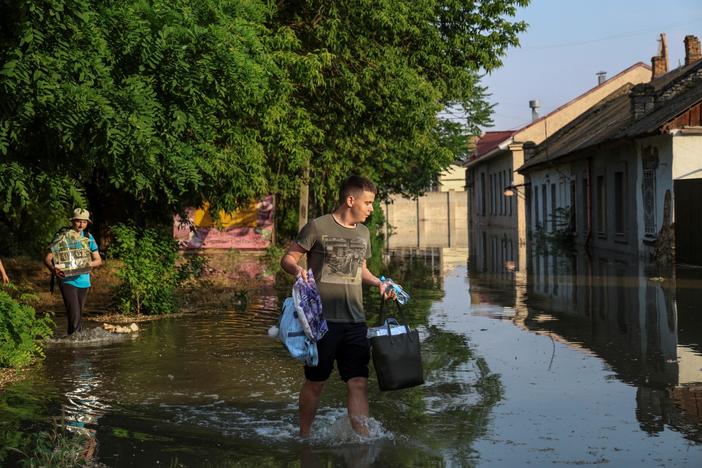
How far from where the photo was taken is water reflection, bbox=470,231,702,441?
7625 millimetres

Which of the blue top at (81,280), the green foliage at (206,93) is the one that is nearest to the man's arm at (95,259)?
the blue top at (81,280)

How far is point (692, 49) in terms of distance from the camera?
3575 cm

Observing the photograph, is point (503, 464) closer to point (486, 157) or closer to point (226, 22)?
point (226, 22)

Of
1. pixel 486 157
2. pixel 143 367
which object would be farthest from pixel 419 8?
pixel 486 157

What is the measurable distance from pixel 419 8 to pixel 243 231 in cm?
1367

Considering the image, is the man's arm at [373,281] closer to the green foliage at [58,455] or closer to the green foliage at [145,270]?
the green foliage at [58,455]

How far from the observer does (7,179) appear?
10.3 metres

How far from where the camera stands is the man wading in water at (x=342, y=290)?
6.24m

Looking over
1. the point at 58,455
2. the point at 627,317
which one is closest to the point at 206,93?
the point at 627,317

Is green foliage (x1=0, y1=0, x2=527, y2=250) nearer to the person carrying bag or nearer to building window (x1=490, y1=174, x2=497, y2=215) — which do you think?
the person carrying bag

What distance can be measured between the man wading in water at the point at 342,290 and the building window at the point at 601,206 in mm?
25708

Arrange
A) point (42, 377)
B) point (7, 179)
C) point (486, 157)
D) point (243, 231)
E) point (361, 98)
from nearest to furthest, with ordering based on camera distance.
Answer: point (42, 377)
point (7, 179)
point (361, 98)
point (243, 231)
point (486, 157)

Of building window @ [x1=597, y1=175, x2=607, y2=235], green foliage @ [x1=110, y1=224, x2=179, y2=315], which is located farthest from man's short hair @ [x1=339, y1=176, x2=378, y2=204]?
building window @ [x1=597, y1=175, x2=607, y2=235]

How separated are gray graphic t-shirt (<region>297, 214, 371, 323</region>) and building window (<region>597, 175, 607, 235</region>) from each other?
25.7 m
